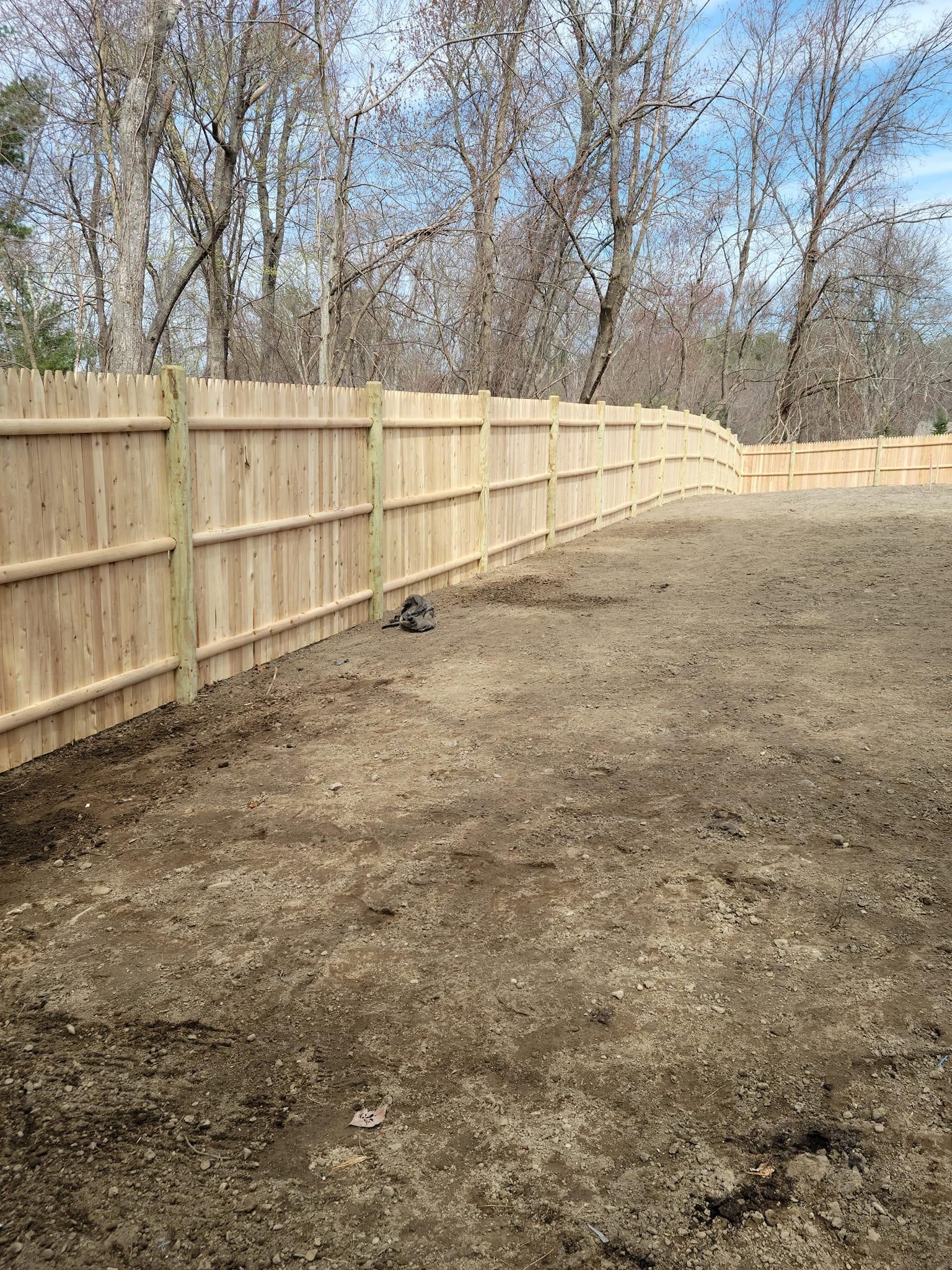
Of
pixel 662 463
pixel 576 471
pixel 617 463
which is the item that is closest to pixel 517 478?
pixel 576 471

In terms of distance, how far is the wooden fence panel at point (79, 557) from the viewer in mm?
4703

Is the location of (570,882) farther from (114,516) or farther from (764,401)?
(764,401)

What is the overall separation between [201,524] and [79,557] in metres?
1.16

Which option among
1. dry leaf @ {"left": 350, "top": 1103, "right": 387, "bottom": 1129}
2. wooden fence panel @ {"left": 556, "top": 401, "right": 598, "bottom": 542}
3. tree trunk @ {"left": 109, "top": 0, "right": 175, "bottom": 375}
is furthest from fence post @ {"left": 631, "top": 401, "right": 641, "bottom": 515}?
dry leaf @ {"left": 350, "top": 1103, "right": 387, "bottom": 1129}

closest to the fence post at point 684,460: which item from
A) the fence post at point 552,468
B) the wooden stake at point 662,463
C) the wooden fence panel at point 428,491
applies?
the wooden stake at point 662,463

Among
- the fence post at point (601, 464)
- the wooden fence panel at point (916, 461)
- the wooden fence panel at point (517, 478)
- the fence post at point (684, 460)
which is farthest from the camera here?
the wooden fence panel at point (916, 461)

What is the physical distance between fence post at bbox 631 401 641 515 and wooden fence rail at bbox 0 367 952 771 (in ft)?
17.9

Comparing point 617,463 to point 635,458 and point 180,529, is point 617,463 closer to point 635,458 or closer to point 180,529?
point 635,458

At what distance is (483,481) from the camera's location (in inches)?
420

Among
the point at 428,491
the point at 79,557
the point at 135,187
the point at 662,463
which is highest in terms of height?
the point at 135,187

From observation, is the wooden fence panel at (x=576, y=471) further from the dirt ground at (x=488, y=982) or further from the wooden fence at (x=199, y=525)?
the dirt ground at (x=488, y=982)

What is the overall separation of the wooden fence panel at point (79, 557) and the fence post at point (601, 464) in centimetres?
929

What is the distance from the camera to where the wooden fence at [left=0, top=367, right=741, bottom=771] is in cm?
484

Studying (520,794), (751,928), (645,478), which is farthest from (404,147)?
(751,928)
